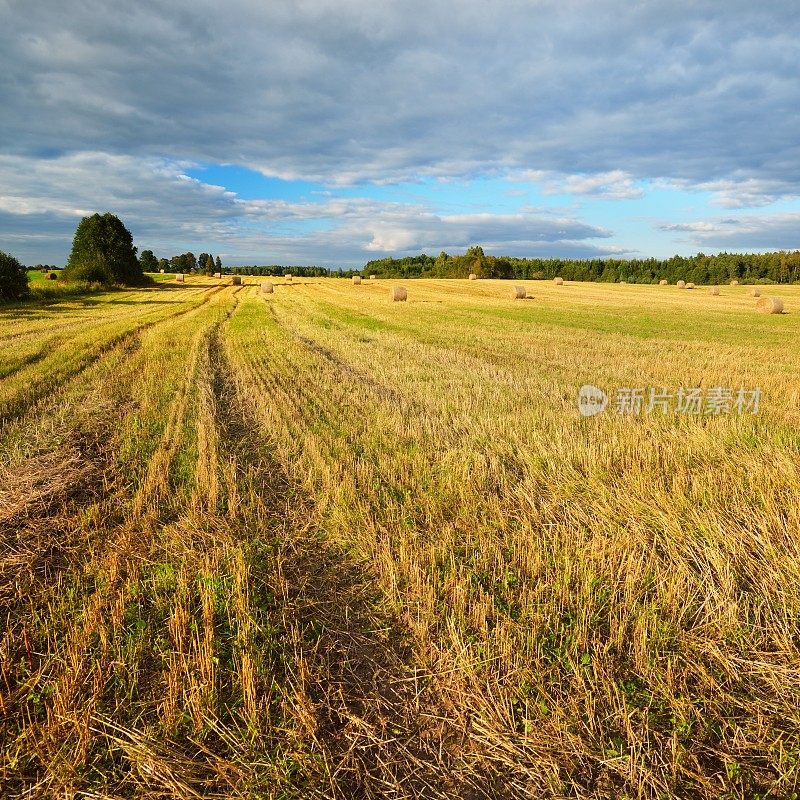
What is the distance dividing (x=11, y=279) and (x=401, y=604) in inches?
1439

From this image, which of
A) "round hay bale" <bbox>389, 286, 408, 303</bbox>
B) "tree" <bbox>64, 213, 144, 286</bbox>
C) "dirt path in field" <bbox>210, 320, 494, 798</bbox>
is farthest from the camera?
"tree" <bbox>64, 213, 144, 286</bbox>

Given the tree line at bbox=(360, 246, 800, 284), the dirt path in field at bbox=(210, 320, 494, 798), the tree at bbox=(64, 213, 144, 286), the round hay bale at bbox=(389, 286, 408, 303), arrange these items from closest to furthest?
the dirt path in field at bbox=(210, 320, 494, 798), the round hay bale at bbox=(389, 286, 408, 303), the tree at bbox=(64, 213, 144, 286), the tree line at bbox=(360, 246, 800, 284)

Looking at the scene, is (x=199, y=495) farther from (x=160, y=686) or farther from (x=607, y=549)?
(x=607, y=549)

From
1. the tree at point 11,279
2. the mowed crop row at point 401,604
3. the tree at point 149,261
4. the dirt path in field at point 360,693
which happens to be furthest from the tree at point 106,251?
the dirt path in field at point 360,693

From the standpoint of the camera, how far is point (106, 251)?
179 feet

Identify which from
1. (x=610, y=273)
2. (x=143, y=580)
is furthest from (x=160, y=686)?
(x=610, y=273)

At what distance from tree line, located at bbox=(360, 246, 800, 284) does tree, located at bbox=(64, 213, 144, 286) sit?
5671cm

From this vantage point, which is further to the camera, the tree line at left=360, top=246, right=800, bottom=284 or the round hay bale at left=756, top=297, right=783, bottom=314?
the tree line at left=360, top=246, right=800, bottom=284

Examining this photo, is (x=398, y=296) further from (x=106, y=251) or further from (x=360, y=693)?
(x=106, y=251)

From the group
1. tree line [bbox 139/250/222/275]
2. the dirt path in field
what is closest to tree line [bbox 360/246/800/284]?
tree line [bbox 139/250/222/275]

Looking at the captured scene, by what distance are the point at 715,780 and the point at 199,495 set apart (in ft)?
14.9

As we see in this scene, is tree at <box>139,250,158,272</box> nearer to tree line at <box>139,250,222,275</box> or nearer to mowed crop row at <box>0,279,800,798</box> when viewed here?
tree line at <box>139,250,222,275</box>

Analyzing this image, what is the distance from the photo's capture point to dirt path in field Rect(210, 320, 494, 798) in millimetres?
2355

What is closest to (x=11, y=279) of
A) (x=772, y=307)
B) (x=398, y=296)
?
(x=398, y=296)
